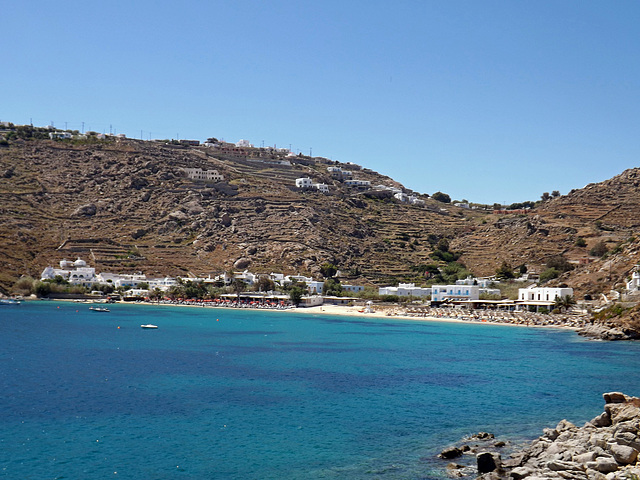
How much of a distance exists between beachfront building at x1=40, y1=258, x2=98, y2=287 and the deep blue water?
38325mm

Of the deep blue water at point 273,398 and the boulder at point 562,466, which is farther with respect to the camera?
the deep blue water at point 273,398

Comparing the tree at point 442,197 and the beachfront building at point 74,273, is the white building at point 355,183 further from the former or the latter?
the beachfront building at point 74,273

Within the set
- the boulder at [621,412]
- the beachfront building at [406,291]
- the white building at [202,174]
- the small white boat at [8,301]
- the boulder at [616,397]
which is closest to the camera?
the boulder at [621,412]

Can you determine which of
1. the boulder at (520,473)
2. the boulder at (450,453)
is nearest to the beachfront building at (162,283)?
the boulder at (450,453)

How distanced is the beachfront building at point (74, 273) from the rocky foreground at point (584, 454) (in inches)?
3306

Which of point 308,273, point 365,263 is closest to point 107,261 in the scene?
point 308,273

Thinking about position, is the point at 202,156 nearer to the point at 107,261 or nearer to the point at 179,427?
the point at 107,261

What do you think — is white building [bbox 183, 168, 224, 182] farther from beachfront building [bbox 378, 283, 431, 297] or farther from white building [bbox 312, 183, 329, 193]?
beachfront building [bbox 378, 283, 431, 297]

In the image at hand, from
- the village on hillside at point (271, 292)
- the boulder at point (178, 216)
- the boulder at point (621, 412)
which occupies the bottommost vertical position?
the boulder at point (621, 412)

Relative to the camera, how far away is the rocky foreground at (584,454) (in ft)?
50.5

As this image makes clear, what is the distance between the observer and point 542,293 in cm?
7962

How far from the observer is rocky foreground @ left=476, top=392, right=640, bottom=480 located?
15406 millimetres

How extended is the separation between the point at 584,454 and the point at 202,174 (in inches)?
4364

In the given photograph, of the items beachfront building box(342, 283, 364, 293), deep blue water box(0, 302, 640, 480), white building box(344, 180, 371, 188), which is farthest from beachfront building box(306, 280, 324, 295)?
white building box(344, 180, 371, 188)
